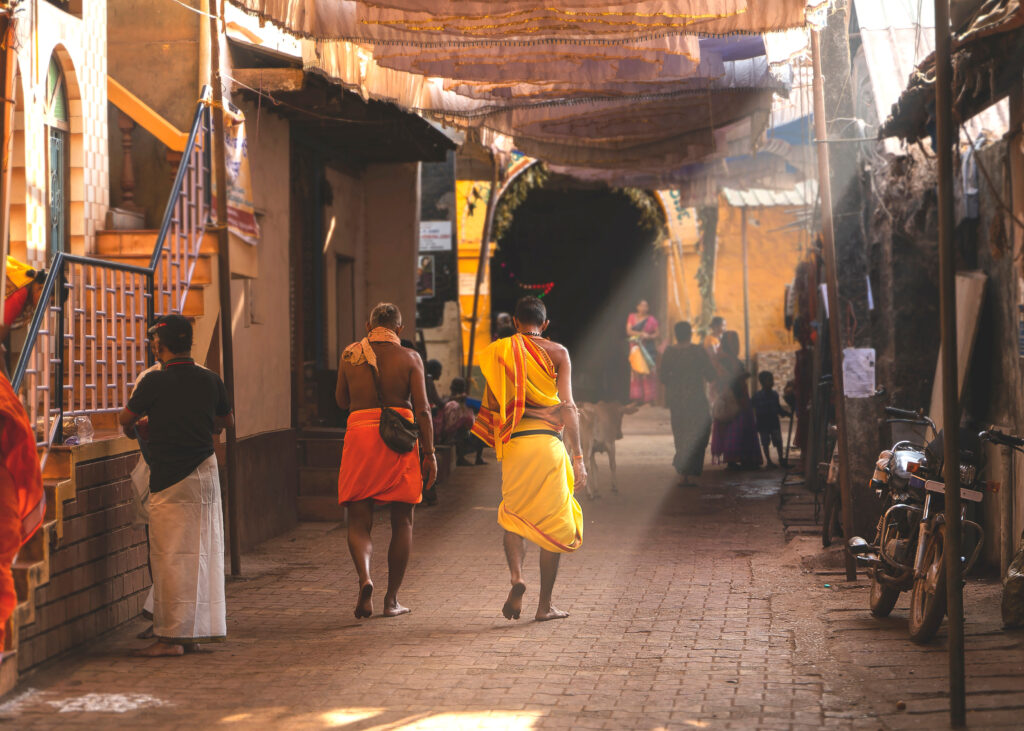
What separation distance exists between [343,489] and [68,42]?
4.06 m

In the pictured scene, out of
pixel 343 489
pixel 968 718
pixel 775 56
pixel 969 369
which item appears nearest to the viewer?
pixel 968 718

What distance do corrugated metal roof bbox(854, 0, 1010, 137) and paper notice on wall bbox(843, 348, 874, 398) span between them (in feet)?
6.86

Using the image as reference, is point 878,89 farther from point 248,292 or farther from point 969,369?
point 248,292

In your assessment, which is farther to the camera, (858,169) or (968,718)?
(858,169)

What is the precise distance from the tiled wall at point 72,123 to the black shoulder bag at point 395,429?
2788 mm

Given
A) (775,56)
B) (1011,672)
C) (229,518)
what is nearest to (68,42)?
(229,518)

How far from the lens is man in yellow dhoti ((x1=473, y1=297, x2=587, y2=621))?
7.27m

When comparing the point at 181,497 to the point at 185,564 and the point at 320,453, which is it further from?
the point at 320,453

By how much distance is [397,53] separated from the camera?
9.08 meters

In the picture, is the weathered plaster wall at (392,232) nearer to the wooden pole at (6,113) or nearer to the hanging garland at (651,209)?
the wooden pole at (6,113)

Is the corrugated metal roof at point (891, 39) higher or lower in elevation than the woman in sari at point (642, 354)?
higher

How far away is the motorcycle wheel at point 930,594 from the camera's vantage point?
20.2 ft

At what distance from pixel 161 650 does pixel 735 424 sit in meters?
10.6

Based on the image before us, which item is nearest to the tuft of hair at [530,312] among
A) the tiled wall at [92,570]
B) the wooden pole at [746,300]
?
the tiled wall at [92,570]
